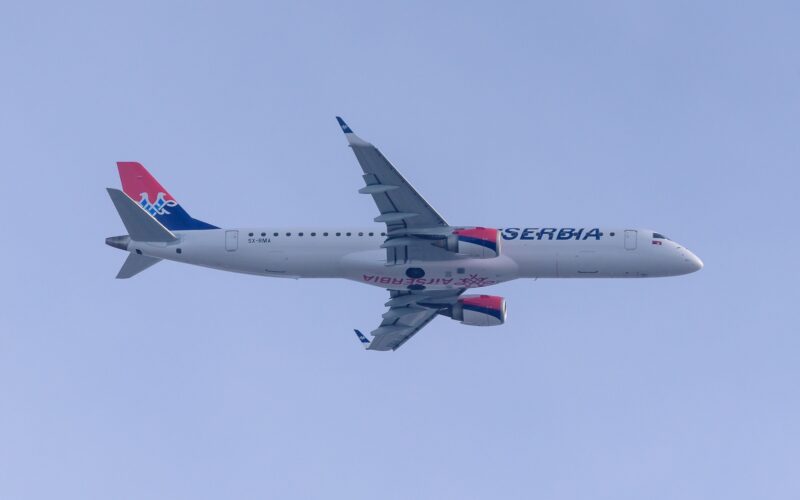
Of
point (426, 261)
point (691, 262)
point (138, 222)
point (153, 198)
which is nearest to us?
point (426, 261)

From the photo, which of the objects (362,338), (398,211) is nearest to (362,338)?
(362,338)

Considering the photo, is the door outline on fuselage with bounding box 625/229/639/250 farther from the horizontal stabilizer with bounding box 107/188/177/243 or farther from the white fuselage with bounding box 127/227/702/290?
the horizontal stabilizer with bounding box 107/188/177/243

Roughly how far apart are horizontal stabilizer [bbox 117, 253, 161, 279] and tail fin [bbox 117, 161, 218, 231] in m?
3.24

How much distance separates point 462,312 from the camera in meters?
94.2

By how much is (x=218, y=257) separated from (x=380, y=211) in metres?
12.7

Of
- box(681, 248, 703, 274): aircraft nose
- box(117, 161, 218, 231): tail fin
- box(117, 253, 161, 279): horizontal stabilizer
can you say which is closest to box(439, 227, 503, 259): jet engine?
box(681, 248, 703, 274): aircraft nose

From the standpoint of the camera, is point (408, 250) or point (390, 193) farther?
point (408, 250)

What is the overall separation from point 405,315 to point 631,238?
746 inches

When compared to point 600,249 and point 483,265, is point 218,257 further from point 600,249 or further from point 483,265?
point 600,249

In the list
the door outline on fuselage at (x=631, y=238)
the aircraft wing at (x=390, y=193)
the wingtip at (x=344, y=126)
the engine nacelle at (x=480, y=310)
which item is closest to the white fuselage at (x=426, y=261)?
the door outline on fuselage at (x=631, y=238)

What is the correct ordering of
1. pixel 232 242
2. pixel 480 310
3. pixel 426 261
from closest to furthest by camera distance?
1. pixel 426 261
2. pixel 232 242
3. pixel 480 310

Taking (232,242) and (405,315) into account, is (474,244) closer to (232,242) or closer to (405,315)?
(405,315)

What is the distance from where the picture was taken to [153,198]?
93125mm

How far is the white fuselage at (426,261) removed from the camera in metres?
86.6
